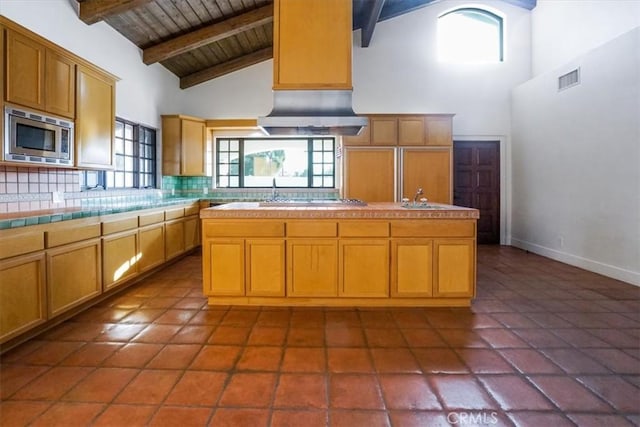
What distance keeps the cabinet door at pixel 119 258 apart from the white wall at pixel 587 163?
5327 millimetres

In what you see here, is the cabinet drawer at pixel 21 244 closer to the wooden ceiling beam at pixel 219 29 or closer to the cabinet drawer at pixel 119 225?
the cabinet drawer at pixel 119 225

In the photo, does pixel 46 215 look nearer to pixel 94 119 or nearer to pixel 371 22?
pixel 94 119

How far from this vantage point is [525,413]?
162 centimetres

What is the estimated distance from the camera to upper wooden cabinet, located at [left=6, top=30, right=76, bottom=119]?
252cm

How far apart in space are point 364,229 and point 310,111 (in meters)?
1.23

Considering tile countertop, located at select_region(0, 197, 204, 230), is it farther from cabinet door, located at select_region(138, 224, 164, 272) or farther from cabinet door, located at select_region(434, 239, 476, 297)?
cabinet door, located at select_region(434, 239, 476, 297)

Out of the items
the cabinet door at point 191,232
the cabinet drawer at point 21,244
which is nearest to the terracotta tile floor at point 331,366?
the cabinet drawer at point 21,244

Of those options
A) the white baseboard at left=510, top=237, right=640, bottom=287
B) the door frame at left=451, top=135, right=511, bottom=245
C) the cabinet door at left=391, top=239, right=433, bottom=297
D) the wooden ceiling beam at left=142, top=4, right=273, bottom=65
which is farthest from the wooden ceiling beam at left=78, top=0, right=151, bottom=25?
the white baseboard at left=510, top=237, right=640, bottom=287

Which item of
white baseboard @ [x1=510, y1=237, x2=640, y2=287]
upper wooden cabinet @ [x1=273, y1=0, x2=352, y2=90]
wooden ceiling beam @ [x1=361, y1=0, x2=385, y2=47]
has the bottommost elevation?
white baseboard @ [x1=510, y1=237, x2=640, y2=287]

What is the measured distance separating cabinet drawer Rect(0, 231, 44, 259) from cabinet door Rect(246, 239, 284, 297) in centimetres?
144

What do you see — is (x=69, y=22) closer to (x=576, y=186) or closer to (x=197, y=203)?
(x=197, y=203)

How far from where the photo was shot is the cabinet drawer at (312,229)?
296 centimetres

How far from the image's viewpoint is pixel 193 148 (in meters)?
5.76

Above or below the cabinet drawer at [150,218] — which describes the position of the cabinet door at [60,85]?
above
